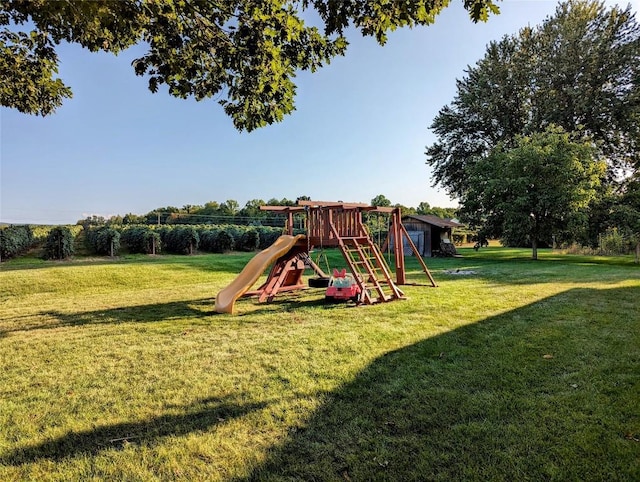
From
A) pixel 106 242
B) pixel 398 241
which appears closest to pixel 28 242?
pixel 106 242

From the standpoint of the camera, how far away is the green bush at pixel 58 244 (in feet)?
60.7

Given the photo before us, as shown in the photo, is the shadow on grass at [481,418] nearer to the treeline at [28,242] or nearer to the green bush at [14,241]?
the treeline at [28,242]

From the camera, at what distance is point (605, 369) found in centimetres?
383

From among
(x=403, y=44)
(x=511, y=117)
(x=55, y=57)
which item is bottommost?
(x=55, y=57)

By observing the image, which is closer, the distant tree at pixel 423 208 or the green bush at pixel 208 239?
the green bush at pixel 208 239

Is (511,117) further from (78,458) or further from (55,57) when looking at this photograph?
(78,458)

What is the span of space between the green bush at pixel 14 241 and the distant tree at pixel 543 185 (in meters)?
24.2

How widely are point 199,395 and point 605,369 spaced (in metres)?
4.04

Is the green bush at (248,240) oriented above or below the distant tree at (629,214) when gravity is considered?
below

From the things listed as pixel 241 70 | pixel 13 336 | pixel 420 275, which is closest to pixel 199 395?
pixel 241 70

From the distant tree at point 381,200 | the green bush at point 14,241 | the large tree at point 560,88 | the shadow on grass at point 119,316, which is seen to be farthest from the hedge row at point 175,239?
the distant tree at point 381,200

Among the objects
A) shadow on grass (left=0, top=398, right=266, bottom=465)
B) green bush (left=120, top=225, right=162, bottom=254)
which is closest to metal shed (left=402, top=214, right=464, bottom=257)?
green bush (left=120, top=225, right=162, bottom=254)

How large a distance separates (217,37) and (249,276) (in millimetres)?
4743

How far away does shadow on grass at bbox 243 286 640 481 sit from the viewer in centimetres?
226
